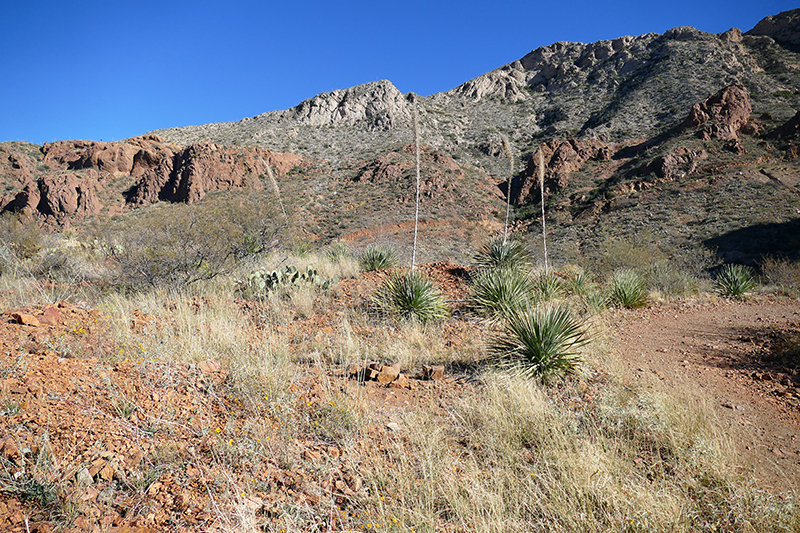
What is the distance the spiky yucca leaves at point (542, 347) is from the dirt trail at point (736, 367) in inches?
35.9

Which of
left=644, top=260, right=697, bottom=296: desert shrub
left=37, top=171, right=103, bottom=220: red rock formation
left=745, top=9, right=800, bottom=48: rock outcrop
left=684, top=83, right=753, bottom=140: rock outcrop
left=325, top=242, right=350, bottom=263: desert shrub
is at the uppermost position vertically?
→ left=745, top=9, right=800, bottom=48: rock outcrop

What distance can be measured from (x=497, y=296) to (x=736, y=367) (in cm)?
350

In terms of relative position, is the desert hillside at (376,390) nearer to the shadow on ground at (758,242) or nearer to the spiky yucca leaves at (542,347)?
the spiky yucca leaves at (542,347)

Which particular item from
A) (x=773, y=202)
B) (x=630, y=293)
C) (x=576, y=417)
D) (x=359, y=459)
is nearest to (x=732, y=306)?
(x=630, y=293)

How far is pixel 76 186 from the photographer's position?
114 feet

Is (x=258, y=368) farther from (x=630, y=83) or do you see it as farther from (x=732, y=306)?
(x=630, y=83)

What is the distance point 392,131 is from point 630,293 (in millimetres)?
45328

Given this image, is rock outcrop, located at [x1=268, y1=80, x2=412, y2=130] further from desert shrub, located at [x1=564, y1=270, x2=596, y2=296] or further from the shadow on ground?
desert shrub, located at [x1=564, y1=270, x2=596, y2=296]

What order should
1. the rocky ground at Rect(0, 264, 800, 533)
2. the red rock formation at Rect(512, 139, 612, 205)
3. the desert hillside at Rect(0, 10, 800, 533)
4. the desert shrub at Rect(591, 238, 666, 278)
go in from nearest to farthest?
the rocky ground at Rect(0, 264, 800, 533) < the desert hillside at Rect(0, 10, 800, 533) < the desert shrub at Rect(591, 238, 666, 278) < the red rock formation at Rect(512, 139, 612, 205)

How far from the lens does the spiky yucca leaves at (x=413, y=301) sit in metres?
6.86

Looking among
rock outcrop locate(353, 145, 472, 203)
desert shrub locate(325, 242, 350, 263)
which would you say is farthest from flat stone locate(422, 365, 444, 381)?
rock outcrop locate(353, 145, 472, 203)

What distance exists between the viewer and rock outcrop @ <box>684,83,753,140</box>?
3334 cm

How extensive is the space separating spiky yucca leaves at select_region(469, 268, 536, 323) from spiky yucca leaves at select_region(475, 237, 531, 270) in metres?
2.38

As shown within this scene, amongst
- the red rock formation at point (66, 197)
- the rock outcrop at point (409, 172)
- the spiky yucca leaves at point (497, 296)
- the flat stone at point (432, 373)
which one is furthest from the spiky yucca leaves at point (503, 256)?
the red rock formation at point (66, 197)
